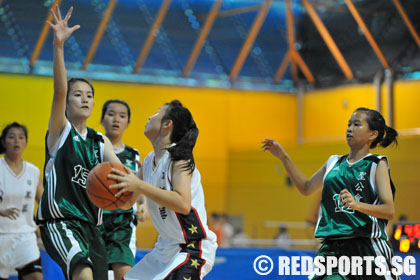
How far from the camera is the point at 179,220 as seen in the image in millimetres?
4230

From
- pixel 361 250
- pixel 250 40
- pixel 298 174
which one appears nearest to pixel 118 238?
pixel 298 174

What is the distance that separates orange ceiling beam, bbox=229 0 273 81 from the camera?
58.4 feet

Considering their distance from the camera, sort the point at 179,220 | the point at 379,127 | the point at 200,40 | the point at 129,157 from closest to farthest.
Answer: the point at 179,220, the point at 379,127, the point at 129,157, the point at 200,40

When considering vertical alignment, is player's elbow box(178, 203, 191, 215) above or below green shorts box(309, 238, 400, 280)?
above

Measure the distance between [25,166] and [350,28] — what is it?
11.7 meters

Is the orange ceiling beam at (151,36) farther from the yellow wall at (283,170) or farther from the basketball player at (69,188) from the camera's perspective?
the basketball player at (69,188)

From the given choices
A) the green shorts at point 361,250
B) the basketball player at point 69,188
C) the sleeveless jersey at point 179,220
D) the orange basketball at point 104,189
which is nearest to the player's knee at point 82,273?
the basketball player at point 69,188

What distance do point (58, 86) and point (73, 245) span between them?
40.1 inches

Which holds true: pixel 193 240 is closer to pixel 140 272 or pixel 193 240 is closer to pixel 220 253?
pixel 140 272

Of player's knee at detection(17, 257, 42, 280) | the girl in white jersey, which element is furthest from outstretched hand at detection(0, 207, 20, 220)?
the girl in white jersey

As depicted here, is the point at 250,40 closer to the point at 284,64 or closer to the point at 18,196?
the point at 284,64

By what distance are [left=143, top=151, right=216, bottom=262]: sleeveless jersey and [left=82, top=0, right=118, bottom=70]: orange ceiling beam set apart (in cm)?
1238

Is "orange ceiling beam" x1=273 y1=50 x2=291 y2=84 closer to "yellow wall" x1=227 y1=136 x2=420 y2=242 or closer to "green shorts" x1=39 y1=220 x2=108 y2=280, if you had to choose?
"yellow wall" x1=227 y1=136 x2=420 y2=242

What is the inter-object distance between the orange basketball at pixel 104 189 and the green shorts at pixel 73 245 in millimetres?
607
